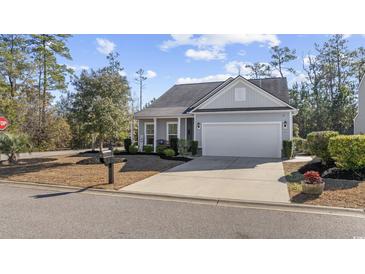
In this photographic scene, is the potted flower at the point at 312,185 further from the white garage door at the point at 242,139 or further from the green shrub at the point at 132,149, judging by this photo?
the green shrub at the point at 132,149

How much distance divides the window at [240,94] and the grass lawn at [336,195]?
7925 mm

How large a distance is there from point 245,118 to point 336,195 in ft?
29.0

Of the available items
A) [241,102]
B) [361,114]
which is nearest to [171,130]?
[241,102]

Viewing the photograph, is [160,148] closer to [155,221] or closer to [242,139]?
[242,139]

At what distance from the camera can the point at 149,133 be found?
18.8 meters

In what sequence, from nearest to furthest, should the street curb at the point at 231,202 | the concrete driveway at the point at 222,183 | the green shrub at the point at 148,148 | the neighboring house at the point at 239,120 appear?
the street curb at the point at 231,202, the concrete driveway at the point at 222,183, the neighboring house at the point at 239,120, the green shrub at the point at 148,148

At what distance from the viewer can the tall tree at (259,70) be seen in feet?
114

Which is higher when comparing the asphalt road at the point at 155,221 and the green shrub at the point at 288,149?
the green shrub at the point at 288,149

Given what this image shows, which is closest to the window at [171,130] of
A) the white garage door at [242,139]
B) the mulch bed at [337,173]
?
the white garage door at [242,139]

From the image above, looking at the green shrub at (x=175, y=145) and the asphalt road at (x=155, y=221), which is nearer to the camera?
the asphalt road at (x=155, y=221)

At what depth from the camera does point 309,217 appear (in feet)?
16.7
